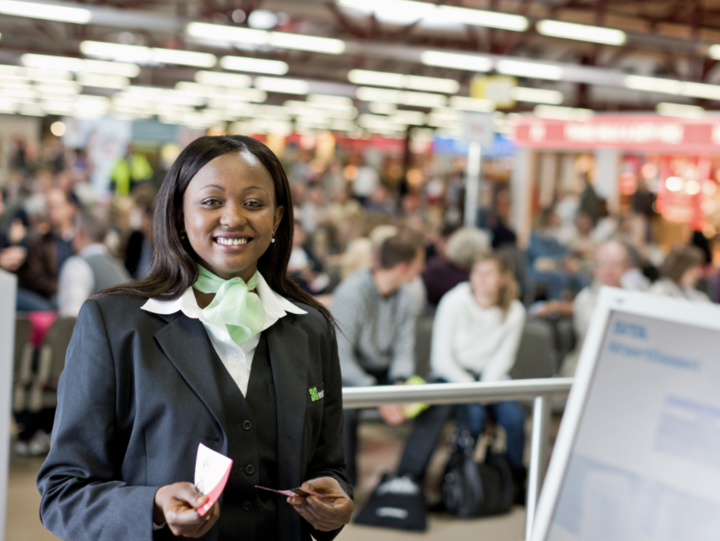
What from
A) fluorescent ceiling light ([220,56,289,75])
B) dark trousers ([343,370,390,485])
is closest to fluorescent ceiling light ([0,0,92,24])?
fluorescent ceiling light ([220,56,289,75])

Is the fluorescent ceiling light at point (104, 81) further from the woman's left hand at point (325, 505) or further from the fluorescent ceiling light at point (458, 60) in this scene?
the woman's left hand at point (325, 505)

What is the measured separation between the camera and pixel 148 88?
16625 mm

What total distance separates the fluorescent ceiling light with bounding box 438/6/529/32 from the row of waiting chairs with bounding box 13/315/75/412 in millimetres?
5211

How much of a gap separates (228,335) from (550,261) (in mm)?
7435

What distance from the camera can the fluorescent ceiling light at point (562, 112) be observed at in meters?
17.2

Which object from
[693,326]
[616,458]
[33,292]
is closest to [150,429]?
[616,458]

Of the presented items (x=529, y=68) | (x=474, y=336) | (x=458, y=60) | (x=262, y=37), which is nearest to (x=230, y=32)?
(x=262, y=37)

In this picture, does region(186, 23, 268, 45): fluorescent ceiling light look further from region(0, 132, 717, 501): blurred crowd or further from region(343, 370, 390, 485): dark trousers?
region(343, 370, 390, 485): dark trousers

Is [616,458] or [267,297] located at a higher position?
[267,297]

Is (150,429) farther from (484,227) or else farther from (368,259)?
(484,227)

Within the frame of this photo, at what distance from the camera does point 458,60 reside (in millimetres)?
10539

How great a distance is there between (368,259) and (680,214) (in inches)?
471

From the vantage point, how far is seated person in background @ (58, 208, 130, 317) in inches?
179

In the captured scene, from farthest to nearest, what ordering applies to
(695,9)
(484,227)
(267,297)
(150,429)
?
(695,9) → (484,227) → (267,297) → (150,429)
